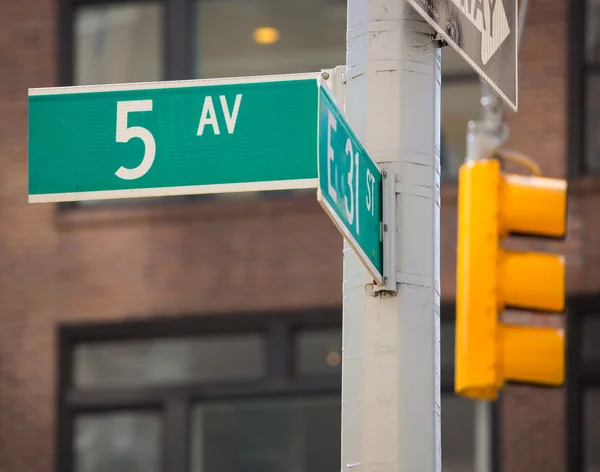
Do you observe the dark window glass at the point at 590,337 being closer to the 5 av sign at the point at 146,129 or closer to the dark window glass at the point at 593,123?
the dark window glass at the point at 593,123

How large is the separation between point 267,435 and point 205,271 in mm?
1573

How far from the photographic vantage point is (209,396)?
13508 millimetres

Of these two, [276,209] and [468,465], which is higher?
[276,209]

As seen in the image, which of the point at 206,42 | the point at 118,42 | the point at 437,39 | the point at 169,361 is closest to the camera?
the point at 437,39

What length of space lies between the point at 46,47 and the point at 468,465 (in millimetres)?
5584

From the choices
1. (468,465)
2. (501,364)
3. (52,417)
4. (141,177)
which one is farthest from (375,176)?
(52,417)

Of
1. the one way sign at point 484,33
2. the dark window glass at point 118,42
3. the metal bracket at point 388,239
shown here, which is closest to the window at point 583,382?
the dark window glass at point 118,42

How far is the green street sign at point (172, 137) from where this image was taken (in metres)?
4.06

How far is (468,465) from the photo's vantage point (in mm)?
12906

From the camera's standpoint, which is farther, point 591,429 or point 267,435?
point 267,435

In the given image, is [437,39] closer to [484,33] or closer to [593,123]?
[484,33]

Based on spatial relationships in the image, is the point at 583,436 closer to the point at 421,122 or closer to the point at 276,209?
the point at 276,209

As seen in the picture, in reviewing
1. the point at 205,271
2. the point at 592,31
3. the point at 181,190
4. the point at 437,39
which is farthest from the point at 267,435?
the point at 181,190

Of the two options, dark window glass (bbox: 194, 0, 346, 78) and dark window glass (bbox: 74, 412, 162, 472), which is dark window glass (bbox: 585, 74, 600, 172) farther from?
dark window glass (bbox: 74, 412, 162, 472)
